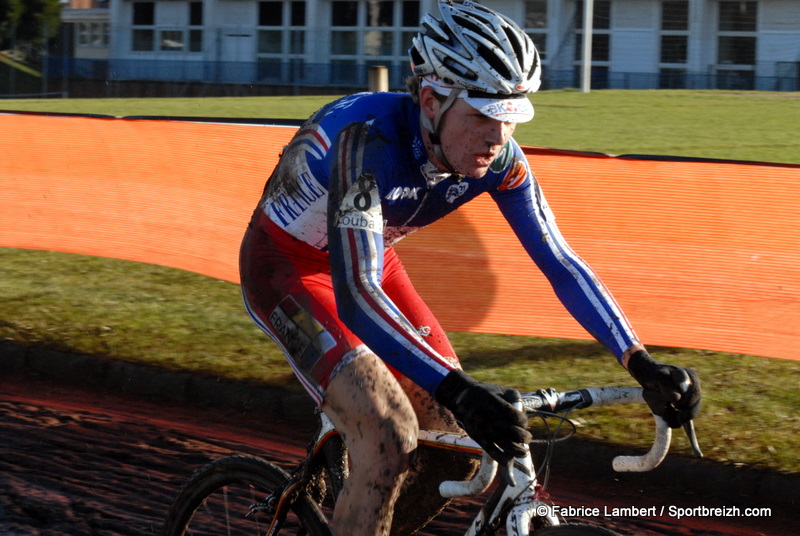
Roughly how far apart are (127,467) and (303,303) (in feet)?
8.46

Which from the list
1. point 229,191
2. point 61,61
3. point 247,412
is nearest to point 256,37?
point 61,61

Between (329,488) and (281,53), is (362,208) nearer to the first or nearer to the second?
(329,488)

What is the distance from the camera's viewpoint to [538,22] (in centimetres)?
3594

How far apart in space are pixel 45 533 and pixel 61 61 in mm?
37443

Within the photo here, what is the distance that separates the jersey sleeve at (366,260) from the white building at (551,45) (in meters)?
30.4

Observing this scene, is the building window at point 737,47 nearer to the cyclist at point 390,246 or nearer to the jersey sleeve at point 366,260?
the cyclist at point 390,246

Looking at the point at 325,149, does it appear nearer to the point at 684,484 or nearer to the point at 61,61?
the point at 684,484

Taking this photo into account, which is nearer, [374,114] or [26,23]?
[374,114]

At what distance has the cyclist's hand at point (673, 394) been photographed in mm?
2711

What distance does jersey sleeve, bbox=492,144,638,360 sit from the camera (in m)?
3.06

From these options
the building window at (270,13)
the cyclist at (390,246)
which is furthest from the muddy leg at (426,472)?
the building window at (270,13)

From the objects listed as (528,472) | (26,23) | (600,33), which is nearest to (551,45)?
Answer: (600,33)

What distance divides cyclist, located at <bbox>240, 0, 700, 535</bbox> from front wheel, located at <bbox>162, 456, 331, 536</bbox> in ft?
1.06

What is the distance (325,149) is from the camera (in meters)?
3.29
